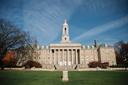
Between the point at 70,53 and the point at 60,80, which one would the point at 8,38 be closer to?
the point at 60,80

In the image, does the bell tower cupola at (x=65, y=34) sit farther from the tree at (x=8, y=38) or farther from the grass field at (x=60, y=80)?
the grass field at (x=60, y=80)

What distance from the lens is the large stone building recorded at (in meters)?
62.6

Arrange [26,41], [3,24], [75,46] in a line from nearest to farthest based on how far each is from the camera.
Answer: [3,24], [26,41], [75,46]

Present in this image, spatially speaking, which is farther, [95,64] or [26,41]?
[95,64]

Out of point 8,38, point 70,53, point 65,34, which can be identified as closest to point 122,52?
point 70,53

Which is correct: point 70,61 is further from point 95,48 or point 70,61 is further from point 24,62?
point 24,62

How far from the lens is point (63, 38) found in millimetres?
64625

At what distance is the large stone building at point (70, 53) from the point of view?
62.6 meters

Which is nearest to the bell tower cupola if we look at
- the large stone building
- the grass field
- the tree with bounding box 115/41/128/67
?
the large stone building

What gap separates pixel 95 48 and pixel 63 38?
1260cm

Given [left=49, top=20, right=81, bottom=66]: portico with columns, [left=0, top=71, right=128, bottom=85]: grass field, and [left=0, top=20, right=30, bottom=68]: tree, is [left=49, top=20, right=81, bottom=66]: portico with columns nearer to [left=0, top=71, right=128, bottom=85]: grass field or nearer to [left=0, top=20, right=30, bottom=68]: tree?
[left=0, top=20, right=30, bottom=68]: tree

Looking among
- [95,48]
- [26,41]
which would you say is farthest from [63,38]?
[26,41]

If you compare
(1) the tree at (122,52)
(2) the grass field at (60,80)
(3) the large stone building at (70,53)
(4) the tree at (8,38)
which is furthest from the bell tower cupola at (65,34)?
(2) the grass field at (60,80)

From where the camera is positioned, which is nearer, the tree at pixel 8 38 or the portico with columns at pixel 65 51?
the tree at pixel 8 38
